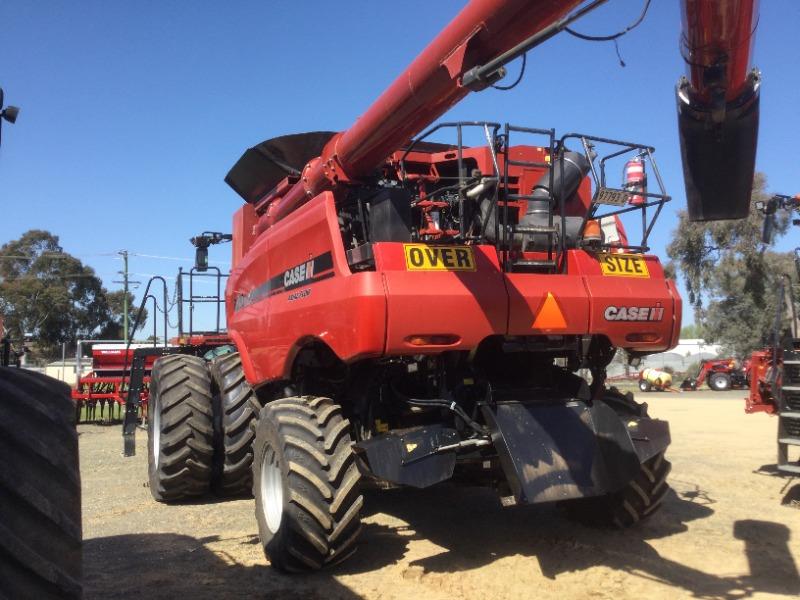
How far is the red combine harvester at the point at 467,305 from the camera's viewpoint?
3977mm

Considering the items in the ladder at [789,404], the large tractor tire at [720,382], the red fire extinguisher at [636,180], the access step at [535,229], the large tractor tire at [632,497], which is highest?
the red fire extinguisher at [636,180]

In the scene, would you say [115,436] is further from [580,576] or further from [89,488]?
[580,576]

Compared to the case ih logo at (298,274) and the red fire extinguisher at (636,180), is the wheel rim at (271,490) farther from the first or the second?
the red fire extinguisher at (636,180)

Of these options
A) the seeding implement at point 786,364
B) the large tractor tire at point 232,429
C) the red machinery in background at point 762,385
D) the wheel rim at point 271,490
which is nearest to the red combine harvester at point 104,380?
the large tractor tire at point 232,429

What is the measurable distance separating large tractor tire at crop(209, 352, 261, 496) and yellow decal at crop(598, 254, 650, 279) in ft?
11.3

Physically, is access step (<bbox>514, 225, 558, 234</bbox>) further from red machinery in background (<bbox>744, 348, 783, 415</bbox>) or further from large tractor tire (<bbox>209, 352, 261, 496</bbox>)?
red machinery in background (<bbox>744, 348, 783, 415</bbox>)

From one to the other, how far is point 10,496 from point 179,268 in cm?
785

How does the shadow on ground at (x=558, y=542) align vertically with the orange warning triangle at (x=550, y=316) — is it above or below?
below

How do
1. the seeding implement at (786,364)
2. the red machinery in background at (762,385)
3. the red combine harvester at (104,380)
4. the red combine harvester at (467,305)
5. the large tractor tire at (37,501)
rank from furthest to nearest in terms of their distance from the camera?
the red combine harvester at (104,380) < the red machinery in background at (762,385) < the seeding implement at (786,364) < the red combine harvester at (467,305) < the large tractor tire at (37,501)

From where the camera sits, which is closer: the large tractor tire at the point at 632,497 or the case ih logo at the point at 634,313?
the case ih logo at the point at 634,313

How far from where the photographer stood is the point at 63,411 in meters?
2.71

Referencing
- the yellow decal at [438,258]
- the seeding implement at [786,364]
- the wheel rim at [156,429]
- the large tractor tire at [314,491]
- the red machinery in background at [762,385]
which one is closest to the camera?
the large tractor tire at [314,491]

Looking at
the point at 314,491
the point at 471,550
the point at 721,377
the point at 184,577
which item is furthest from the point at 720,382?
the point at 184,577

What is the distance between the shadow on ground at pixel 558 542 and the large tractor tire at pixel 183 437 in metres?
1.81
